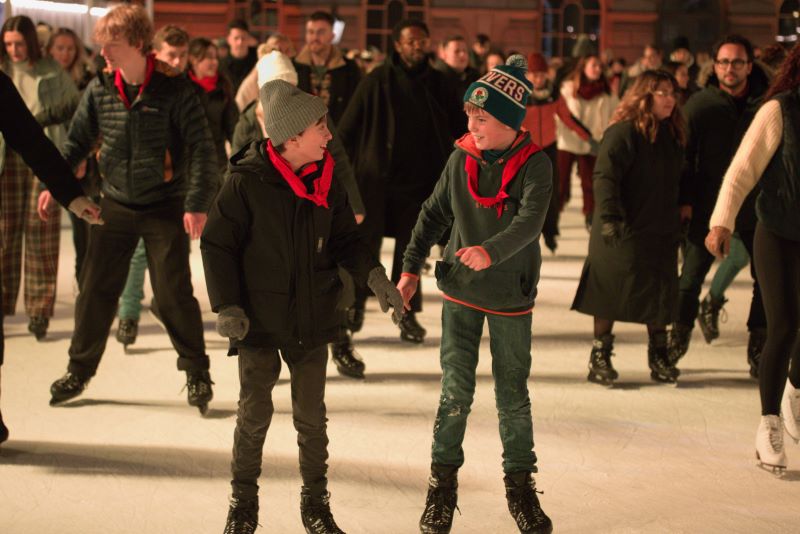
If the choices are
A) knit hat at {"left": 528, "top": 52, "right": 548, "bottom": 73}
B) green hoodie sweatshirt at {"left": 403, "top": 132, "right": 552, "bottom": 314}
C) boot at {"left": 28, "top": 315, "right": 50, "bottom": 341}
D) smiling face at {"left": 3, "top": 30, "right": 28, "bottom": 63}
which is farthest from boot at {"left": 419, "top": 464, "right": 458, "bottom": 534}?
knit hat at {"left": 528, "top": 52, "right": 548, "bottom": 73}

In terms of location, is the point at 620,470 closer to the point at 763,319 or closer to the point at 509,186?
the point at 509,186

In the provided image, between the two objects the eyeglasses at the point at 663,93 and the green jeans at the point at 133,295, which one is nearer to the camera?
the eyeglasses at the point at 663,93

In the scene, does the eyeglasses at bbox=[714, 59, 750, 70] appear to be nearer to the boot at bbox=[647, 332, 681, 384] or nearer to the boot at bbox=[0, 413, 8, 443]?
the boot at bbox=[647, 332, 681, 384]

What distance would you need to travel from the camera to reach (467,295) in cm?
382

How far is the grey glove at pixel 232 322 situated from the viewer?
3393mm

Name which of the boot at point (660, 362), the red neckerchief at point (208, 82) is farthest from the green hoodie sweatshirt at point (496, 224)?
the red neckerchief at point (208, 82)

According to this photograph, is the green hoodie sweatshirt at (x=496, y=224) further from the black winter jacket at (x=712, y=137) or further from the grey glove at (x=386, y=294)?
the black winter jacket at (x=712, y=137)

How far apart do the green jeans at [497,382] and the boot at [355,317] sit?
106 inches

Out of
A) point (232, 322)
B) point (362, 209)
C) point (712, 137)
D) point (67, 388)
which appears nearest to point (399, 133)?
point (362, 209)

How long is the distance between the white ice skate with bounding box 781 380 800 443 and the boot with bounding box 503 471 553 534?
1.44 meters

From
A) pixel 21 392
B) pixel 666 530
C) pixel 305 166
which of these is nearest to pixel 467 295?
pixel 305 166

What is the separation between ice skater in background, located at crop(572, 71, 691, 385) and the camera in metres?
5.70

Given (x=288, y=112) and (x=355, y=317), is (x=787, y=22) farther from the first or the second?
(x=288, y=112)

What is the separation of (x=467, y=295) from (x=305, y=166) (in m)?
0.67
